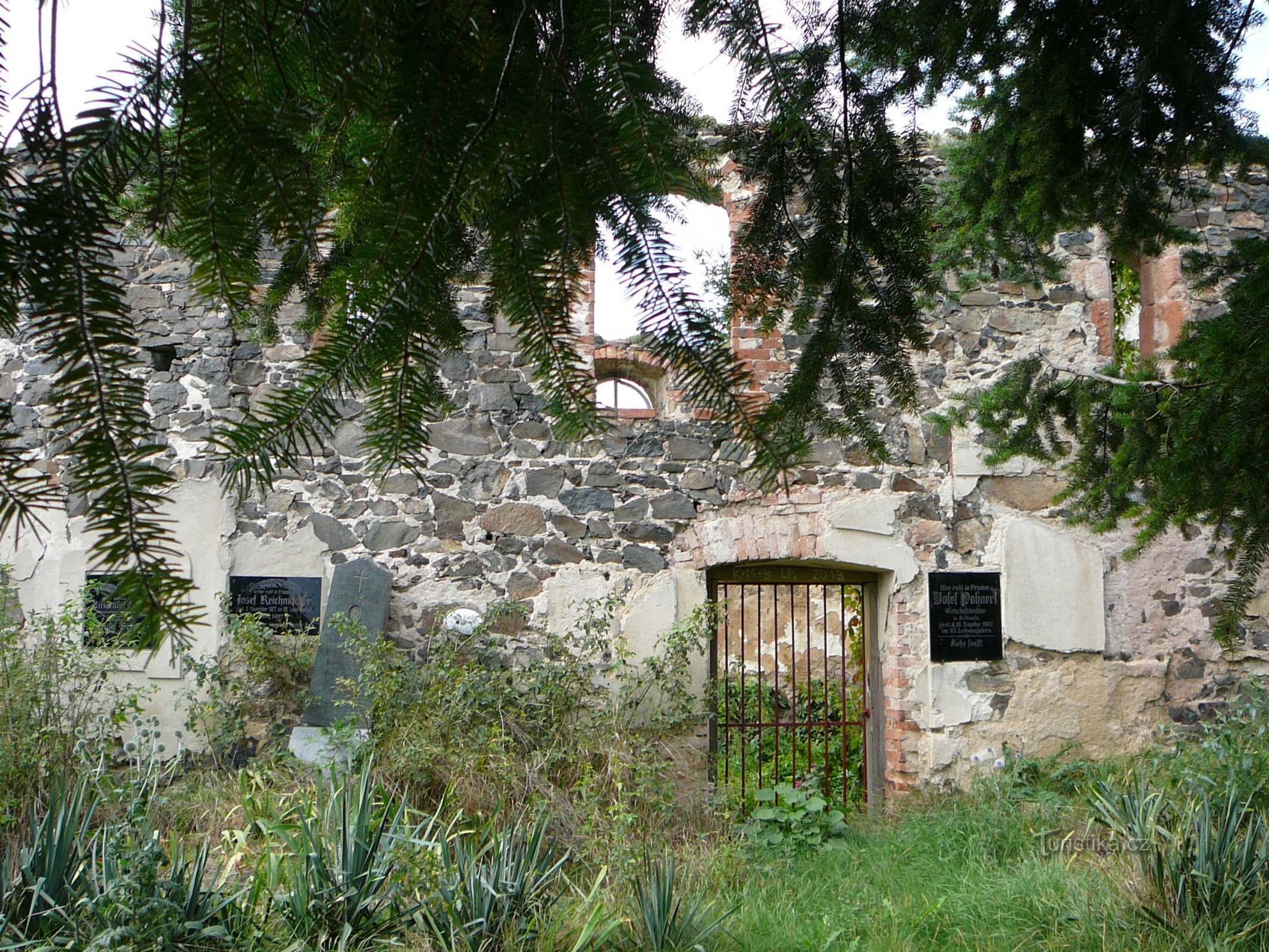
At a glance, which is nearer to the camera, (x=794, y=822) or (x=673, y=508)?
(x=794, y=822)

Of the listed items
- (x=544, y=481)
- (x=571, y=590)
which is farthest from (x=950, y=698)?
(x=544, y=481)

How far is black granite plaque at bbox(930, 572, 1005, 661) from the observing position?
5.97 m

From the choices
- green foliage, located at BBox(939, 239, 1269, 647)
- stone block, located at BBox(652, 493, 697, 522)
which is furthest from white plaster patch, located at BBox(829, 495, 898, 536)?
green foliage, located at BBox(939, 239, 1269, 647)

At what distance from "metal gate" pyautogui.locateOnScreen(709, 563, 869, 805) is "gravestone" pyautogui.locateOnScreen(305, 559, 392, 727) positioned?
2.05 m

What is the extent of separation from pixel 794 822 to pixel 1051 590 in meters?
2.28

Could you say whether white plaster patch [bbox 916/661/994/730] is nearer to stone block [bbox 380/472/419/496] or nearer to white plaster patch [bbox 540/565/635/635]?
white plaster patch [bbox 540/565/635/635]

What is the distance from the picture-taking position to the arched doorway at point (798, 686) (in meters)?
6.11

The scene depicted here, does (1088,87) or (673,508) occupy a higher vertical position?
(1088,87)

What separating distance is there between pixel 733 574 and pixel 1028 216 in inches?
151

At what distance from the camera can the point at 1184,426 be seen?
291cm

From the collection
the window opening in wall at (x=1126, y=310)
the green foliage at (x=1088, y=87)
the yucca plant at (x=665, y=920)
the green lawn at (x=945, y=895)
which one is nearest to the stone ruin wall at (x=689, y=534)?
the window opening in wall at (x=1126, y=310)

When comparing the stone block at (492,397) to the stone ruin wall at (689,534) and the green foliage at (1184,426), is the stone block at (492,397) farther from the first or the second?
the green foliage at (1184,426)

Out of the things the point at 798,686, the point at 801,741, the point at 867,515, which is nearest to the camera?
the point at 867,515

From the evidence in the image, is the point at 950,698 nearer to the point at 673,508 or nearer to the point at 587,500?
the point at 673,508
